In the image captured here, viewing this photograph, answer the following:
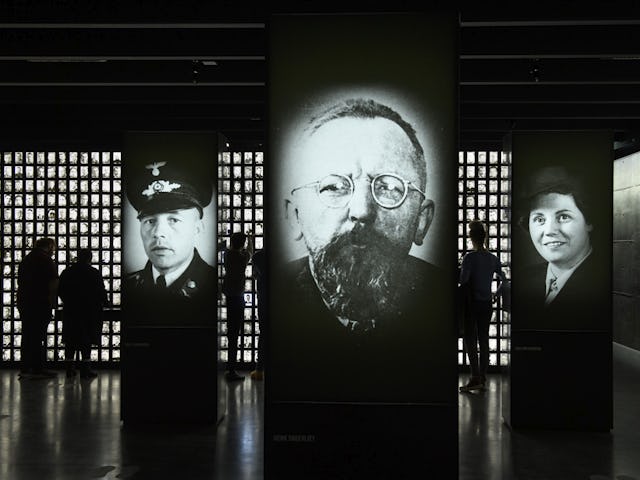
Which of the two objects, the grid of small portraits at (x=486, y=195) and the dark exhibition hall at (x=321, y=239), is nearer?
the dark exhibition hall at (x=321, y=239)

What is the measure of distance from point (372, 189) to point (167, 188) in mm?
4155

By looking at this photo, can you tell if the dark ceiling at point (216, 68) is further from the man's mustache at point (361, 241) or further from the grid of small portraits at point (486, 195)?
the man's mustache at point (361, 241)

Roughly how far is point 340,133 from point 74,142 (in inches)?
331

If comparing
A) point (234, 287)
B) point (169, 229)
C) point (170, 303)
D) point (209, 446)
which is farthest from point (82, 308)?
point (209, 446)

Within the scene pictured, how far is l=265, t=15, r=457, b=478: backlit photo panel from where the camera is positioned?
139 inches

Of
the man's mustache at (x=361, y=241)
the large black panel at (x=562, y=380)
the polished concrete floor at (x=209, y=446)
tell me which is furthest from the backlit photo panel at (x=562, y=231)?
the man's mustache at (x=361, y=241)

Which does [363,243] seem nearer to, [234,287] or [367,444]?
[367,444]

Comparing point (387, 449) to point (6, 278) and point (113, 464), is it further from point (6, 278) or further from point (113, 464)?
point (6, 278)

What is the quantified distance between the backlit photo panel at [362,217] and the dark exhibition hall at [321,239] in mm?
11

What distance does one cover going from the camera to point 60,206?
11227 millimetres

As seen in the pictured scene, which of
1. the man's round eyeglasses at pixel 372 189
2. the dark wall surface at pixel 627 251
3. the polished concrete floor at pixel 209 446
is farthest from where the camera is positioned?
the dark wall surface at pixel 627 251

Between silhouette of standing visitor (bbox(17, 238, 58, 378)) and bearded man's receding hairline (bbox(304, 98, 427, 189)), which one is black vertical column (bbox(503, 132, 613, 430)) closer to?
bearded man's receding hairline (bbox(304, 98, 427, 189))

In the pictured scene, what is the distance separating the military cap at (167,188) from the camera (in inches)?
286

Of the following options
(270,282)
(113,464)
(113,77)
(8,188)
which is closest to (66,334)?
(8,188)
